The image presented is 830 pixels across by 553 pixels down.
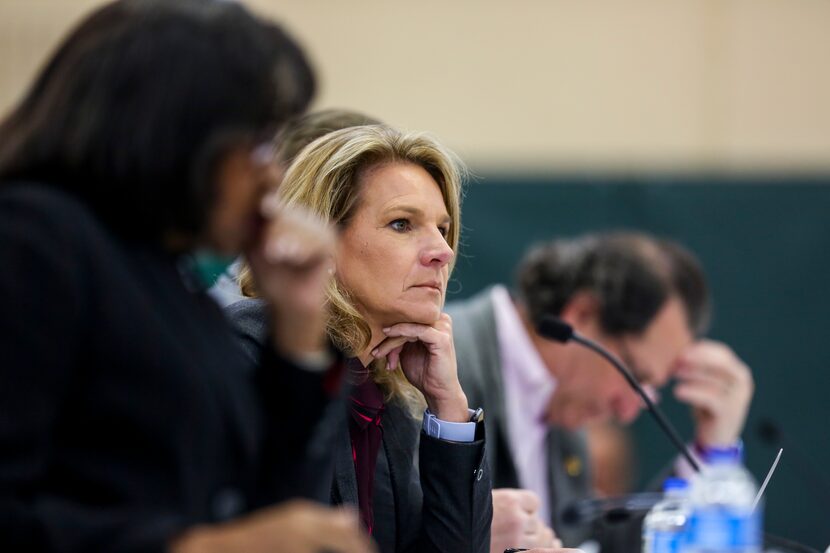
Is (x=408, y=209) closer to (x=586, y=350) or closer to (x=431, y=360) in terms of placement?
(x=431, y=360)

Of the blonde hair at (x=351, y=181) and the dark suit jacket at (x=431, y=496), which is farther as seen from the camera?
the blonde hair at (x=351, y=181)

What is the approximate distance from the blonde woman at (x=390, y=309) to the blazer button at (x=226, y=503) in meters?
0.76

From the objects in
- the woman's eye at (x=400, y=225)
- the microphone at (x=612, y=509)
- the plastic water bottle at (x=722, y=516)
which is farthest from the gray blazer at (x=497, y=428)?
the plastic water bottle at (x=722, y=516)

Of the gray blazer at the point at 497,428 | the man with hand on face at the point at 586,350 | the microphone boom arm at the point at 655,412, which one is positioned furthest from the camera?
the man with hand on face at the point at 586,350

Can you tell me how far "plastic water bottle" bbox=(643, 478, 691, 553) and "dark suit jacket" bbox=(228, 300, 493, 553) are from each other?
11.0 inches

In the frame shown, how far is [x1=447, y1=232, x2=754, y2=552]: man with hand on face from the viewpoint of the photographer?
10.8 ft

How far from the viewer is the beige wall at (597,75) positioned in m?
5.48

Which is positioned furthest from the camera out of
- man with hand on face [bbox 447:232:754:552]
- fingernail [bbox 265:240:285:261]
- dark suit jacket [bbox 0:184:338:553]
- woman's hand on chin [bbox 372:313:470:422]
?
man with hand on face [bbox 447:232:754:552]

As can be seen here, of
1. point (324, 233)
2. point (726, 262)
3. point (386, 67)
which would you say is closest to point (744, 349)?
point (726, 262)

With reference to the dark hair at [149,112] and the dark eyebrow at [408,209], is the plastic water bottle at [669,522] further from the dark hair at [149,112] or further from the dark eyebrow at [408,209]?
the dark hair at [149,112]

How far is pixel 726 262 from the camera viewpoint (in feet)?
16.2

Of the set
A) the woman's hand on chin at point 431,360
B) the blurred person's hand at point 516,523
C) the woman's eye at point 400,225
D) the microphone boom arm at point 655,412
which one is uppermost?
the woman's eye at point 400,225

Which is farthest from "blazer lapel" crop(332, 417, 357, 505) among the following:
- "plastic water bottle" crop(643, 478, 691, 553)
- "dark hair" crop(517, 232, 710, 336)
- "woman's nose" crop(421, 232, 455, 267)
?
"dark hair" crop(517, 232, 710, 336)

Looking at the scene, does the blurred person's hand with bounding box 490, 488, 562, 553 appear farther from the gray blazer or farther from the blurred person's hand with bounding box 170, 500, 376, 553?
the blurred person's hand with bounding box 170, 500, 376, 553
